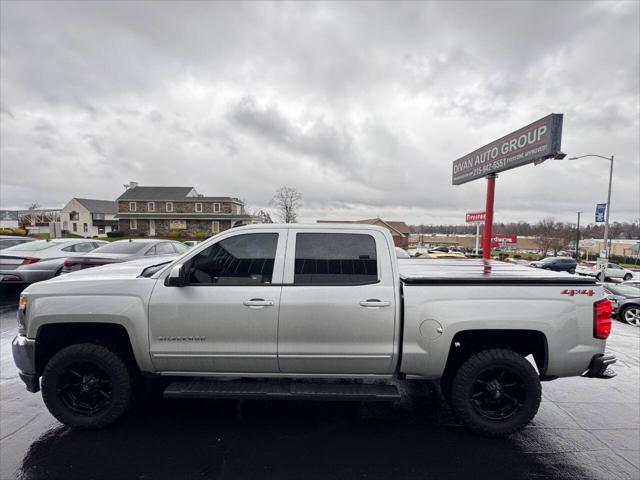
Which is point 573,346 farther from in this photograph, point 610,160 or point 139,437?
point 610,160

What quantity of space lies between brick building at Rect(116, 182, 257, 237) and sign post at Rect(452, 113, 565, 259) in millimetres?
36957

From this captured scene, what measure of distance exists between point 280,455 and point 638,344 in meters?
7.43

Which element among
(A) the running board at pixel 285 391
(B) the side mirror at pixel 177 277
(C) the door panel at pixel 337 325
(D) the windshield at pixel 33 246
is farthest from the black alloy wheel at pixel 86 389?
(D) the windshield at pixel 33 246

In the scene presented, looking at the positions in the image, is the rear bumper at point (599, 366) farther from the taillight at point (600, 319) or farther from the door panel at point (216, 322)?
the door panel at point (216, 322)

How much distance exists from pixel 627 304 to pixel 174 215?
48.4m

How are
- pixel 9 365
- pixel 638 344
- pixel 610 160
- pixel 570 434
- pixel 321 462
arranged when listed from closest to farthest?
pixel 321 462
pixel 570 434
pixel 9 365
pixel 638 344
pixel 610 160

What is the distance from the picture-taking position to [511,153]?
10.0 metres

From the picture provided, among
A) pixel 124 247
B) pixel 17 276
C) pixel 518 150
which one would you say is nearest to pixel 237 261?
pixel 124 247

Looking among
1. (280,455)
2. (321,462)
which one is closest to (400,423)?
(321,462)

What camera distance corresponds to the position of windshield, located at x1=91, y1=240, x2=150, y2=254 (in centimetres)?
829

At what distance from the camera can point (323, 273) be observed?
3.02 metres

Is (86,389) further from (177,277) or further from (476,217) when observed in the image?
(476,217)

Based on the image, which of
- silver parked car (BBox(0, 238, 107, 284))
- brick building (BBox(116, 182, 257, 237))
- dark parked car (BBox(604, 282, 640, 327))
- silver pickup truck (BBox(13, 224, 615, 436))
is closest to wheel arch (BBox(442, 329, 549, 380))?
silver pickup truck (BBox(13, 224, 615, 436))

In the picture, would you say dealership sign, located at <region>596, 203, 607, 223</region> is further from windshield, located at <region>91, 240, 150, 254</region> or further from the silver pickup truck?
windshield, located at <region>91, 240, 150, 254</region>
